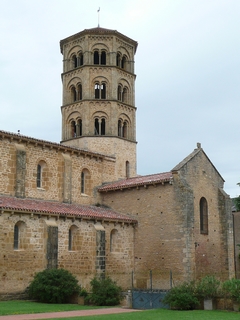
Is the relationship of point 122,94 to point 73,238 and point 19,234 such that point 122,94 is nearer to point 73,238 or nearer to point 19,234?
point 73,238

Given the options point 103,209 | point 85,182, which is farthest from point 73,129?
point 103,209

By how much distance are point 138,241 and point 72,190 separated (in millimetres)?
6113

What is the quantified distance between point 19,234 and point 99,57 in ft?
66.0

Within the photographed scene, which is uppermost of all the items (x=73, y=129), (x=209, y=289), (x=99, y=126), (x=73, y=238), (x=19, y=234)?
(x=73, y=129)

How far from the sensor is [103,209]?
1351 inches

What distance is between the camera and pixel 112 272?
31.1 m

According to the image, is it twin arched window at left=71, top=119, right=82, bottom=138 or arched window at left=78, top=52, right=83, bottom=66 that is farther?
arched window at left=78, top=52, right=83, bottom=66

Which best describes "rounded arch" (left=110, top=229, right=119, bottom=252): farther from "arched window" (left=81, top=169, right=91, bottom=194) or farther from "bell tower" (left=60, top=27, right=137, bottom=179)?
"bell tower" (left=60, top=27, right=137, bottom=179)

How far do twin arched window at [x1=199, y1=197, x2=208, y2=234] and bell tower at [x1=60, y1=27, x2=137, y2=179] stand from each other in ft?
26.5

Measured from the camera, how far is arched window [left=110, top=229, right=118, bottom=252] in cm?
3178

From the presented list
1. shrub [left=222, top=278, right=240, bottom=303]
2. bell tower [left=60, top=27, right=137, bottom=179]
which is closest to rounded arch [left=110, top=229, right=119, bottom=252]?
bell tower [left=60, top=27, right=137, bottom=179]

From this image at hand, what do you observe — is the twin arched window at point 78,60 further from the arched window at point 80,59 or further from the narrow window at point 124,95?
the narrow window at point 124,95

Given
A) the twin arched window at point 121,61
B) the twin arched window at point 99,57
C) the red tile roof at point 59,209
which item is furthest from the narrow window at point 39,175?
the twin arched window at point 121,61

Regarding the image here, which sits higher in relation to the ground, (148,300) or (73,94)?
(73,94)
